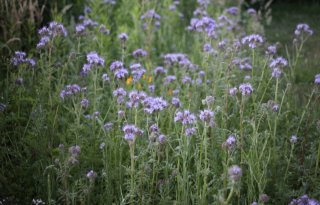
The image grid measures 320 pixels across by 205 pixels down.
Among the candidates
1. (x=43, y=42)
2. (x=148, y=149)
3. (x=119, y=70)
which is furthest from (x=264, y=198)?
(x=43, y=42)

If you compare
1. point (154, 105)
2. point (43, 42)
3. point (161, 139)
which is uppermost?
point (43, 42)

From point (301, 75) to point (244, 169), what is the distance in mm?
2811

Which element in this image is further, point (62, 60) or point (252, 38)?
point (62, 60)

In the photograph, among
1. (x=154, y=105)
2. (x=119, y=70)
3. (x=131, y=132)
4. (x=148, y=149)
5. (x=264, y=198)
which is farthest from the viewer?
(x=119, y=70)

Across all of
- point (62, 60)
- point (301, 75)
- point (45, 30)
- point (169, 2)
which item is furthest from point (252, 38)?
point (169, 2)

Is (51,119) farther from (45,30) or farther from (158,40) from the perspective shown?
(158,40)

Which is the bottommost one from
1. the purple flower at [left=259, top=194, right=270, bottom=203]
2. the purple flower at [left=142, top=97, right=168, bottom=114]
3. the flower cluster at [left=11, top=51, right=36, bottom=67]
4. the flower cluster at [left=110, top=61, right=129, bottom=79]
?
the purple flower at [left=259, top=194, right=270, bottom=203]

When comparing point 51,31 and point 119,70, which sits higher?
point 51,31

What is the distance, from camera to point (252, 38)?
350 cm

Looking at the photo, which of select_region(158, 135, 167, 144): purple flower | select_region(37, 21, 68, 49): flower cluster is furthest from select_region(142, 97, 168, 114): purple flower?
select_region(37, 21, 68, 49): flower cluster

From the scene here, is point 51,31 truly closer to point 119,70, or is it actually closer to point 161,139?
point 119,70

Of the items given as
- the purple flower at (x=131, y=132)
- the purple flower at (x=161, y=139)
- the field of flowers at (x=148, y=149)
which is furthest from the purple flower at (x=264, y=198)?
the purple flower at (x=131, y=132)

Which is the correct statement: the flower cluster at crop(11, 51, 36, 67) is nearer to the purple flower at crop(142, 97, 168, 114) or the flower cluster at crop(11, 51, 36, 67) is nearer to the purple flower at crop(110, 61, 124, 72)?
the purple flower at crop(110, 61, 124, 72)

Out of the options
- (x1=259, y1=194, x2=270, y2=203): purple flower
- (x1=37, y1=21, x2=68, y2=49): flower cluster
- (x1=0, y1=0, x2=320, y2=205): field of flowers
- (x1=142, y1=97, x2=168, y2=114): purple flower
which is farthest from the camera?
(x1=37, y1=21, x2=68, y2=49): flower cluster
